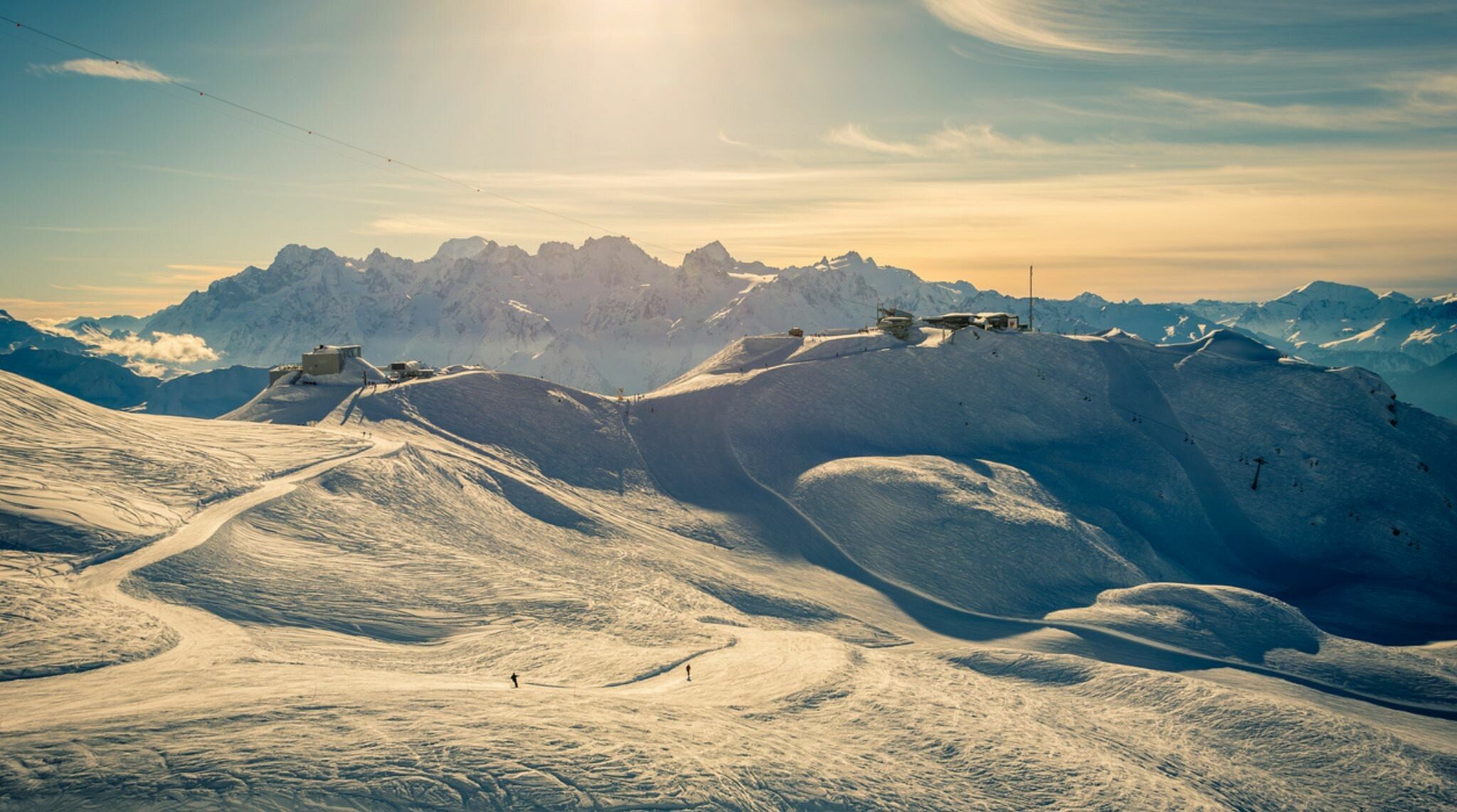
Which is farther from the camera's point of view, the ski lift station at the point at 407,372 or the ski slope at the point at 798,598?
the ski lift station at the point at 407,372

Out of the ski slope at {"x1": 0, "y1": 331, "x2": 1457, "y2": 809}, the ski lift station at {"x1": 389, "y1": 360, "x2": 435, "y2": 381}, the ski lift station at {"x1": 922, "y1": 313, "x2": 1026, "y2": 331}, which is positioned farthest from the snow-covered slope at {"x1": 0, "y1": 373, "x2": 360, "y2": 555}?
the ski lift station at {"x1": 922, "y1": 313, "x2": 1026, "y2": 331}

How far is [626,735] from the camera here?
32406mm

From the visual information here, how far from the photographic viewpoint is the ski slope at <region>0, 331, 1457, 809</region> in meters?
30.0

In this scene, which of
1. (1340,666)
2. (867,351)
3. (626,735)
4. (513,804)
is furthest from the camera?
(867,351)

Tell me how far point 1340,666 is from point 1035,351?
64722mm

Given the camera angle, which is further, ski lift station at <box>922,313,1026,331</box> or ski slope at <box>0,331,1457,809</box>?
ski lift station at <box>922,313,1026,331</box>

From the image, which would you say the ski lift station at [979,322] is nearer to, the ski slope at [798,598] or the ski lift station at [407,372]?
the ski slope at [798,598]

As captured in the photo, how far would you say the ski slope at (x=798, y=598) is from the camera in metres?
30.0

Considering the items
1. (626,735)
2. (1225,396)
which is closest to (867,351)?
(1225,396)

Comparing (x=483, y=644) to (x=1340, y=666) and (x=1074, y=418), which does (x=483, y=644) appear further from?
(x=1074, y=418)

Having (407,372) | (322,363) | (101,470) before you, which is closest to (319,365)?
(322,363)

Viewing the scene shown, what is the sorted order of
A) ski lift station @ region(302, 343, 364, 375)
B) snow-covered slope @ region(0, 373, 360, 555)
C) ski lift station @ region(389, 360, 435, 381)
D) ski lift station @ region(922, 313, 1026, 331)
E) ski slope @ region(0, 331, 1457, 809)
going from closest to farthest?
ski slope @ region(0, 331, 1457, 809) → snow-covered slope @ region(0, 373, 360, 555) → ski lift station @ region(302, 343, 364, 375) → ski lift station @ region(389, 360, 435, 381) → ski lift station @ region(922, 313, 1026, 331)

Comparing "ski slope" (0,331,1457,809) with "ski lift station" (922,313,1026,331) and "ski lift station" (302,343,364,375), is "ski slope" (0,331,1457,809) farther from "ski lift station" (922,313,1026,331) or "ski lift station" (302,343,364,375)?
"ski lift station" (302,343,364,375)

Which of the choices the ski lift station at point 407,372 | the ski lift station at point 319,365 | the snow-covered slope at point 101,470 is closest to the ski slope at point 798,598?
the snow-covered slope at point 101,470
